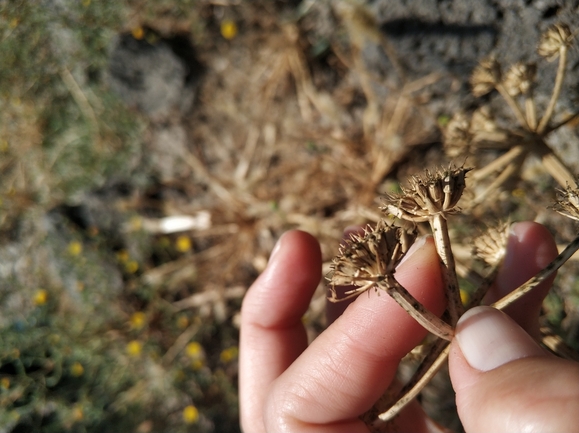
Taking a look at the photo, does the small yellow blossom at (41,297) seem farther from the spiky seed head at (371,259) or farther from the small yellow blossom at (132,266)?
the spiky seed head at (371,259)

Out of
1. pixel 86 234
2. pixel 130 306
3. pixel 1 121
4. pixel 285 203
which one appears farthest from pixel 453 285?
pixel 1 121

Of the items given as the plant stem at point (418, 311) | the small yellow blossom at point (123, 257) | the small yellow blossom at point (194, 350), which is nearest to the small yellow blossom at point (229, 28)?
the small yellow blossom at point (123, 257)

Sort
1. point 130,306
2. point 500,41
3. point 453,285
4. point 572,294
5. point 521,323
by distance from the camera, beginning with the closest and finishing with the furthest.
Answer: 1. point 453,285
2. point 521,323
3. point 500,41
4. point 572,294
5. point 130,306

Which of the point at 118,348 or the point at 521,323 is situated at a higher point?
the point at 521,323

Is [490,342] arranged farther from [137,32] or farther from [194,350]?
[137,32]

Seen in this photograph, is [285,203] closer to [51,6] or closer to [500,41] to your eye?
[500,41]
